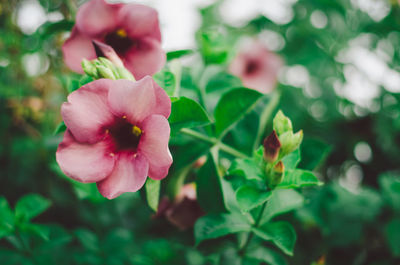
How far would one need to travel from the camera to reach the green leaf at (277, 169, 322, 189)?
674 mm

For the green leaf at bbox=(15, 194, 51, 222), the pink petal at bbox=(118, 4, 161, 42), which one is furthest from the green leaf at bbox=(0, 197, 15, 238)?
the pink petal at bbox=(118, 4, 161, 42)

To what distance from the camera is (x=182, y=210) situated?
88 cm

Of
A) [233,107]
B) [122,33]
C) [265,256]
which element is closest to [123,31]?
[122,33]

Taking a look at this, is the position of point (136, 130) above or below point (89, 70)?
below

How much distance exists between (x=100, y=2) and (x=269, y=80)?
120cm

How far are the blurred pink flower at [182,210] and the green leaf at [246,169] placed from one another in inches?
9.1

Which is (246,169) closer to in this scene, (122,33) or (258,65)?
(122,33)

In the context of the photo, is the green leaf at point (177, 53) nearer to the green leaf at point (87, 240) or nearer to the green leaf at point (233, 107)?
the green leaf at point (233, 107)

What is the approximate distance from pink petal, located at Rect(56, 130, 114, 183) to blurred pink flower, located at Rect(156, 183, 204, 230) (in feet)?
0.89

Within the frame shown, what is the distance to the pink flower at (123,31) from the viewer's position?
760 millimetres

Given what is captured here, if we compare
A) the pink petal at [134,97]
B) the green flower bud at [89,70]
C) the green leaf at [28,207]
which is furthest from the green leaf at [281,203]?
the green leaf at [28,207]

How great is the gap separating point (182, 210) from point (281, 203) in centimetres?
26

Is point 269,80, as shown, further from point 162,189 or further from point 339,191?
point 162,189

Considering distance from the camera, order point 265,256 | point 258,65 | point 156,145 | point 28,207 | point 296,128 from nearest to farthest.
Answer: point 156,145 → point 265,256 → point 28,207 → point 296,128 → point 258,65
